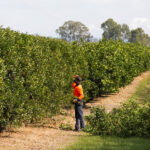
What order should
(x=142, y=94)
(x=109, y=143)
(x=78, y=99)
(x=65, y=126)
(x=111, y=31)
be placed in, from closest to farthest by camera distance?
1. (x=109, y=143)
2. (x=78, y=99)
3. (x=65, y=126)
4. (x=142, y=94)
5. (x=111, y=31)

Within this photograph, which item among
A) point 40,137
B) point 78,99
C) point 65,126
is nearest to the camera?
point 40,137

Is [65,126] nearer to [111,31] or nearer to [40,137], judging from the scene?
[40,137]

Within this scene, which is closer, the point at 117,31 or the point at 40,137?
the point at 40,137

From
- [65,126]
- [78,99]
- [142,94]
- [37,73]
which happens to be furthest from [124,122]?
[142,94]

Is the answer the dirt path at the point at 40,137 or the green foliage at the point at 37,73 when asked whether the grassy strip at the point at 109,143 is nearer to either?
the dirt path at the point at 40,137

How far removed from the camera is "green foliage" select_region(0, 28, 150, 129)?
32.4 ft

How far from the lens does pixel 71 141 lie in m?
9.70

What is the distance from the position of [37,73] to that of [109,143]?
11.5 feet

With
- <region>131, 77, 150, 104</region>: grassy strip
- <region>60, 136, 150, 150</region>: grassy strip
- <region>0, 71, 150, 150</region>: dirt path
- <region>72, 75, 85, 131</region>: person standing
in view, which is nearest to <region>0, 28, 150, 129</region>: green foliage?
<region>0, 71, 150, 150</region>: dirt path

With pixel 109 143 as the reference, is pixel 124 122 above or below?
above

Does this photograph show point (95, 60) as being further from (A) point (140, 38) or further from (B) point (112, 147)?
(A) point (140, 38)

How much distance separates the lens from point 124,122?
34.4 ft

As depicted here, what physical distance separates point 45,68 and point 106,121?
2893 millimetres

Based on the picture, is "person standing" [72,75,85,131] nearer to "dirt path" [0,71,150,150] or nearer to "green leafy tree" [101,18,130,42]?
"dirt path" [0,71,150,150]
